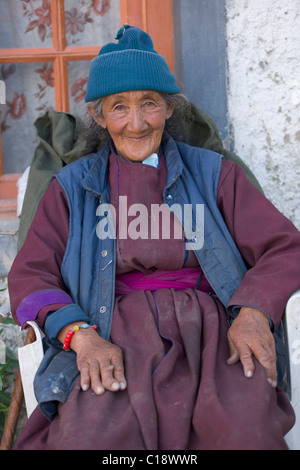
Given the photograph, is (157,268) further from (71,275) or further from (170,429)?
(170,429)

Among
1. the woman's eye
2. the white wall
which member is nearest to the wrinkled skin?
the woman's eye

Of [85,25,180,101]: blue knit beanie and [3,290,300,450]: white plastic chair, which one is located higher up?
[85,25,180,101]: blue knit beanie

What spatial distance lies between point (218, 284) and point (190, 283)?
132 mm

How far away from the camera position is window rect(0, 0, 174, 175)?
120 inches

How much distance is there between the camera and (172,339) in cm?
195

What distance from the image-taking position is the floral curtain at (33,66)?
10.5ft

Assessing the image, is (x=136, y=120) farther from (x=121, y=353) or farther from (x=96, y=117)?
(x=121, y=353)

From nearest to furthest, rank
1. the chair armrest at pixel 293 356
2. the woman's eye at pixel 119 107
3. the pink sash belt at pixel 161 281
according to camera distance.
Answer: the chair armrest at pixel 293 356 < the pink sash belt at pixel 161 281 < the woman's eye at pixel 119 107

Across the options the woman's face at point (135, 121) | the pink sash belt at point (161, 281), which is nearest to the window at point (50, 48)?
the woman's face at point (135, 121)

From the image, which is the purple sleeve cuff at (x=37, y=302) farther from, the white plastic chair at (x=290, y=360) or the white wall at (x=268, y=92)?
the white wall at (x=268, y=92)

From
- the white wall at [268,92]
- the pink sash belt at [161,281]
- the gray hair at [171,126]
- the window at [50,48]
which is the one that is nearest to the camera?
the pink sash belt at [161,281]

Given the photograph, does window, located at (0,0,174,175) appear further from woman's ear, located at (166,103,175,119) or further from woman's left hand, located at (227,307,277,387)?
woman's left hand, located at (227,307,277,387)

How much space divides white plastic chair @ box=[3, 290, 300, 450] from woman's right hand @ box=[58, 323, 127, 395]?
125 mm

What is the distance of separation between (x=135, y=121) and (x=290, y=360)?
1174 mm
